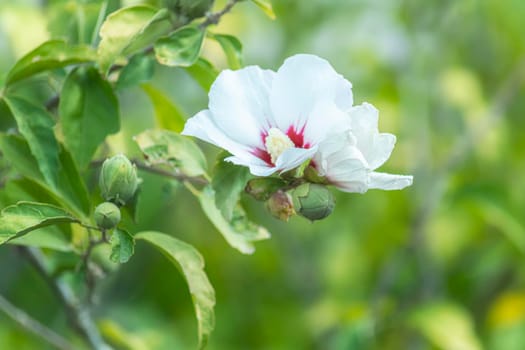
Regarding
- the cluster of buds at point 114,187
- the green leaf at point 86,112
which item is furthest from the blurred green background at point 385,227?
the cluster of buds at point 114,187

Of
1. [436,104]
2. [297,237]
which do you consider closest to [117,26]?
[297,237]

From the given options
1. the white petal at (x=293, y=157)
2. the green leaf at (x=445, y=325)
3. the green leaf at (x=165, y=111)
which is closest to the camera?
Result: the white petal at (x=293, y=157)

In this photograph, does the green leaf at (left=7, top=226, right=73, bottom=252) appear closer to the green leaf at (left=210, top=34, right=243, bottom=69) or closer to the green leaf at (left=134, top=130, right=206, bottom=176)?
the green leaf at (left=134, top=130, right=206, bottom=176)

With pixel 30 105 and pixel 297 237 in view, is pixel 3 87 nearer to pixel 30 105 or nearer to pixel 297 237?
→ pixel 30 105

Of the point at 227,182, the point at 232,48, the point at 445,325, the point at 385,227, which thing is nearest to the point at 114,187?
the point at 227,182

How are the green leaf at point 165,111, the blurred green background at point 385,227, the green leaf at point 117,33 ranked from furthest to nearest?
the blurred green background at point 385,227
the green leaf at point 165,111
the green leaf at point 117,33

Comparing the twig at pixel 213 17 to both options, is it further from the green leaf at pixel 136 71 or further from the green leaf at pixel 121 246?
the green leaf at pixel 121 246

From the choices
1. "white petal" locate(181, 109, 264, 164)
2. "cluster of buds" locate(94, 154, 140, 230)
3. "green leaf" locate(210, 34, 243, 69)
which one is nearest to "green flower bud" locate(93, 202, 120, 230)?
"cluster of buds" locate(94, 154, 140, 230)
